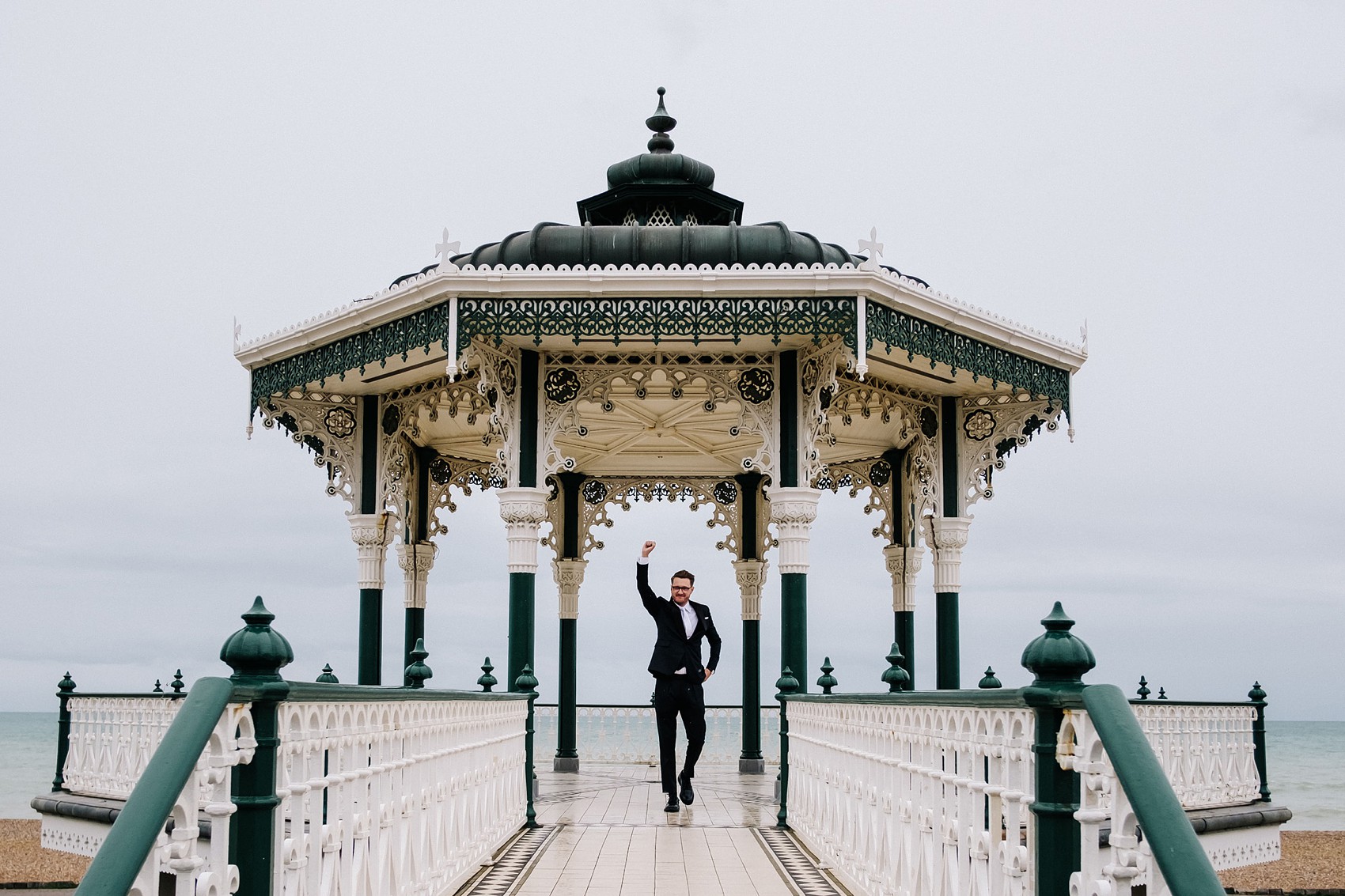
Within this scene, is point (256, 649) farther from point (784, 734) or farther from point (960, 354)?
point (960, 354)

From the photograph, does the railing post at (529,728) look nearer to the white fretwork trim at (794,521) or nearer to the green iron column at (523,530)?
the green iron column at (523,530)

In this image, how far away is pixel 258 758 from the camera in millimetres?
3084

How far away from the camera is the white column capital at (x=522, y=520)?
1030cm

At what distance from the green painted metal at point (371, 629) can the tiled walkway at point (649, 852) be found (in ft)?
7.70

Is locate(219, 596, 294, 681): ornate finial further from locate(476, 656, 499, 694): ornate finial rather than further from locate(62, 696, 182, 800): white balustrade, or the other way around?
locate(62, 696, 182, 800): white balustrade

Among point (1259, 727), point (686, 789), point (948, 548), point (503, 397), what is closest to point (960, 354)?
point (948, 548)

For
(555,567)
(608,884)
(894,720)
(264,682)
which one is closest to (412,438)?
(555,567)

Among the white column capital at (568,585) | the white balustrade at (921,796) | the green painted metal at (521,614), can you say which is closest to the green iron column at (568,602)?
the white column capital at (568,585)

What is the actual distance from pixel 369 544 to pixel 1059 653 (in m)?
10.5

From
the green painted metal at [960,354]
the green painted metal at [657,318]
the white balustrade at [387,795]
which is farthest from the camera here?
the green painted metal at [960,354]

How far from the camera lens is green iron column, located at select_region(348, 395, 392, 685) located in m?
12.4

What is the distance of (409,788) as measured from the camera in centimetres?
526

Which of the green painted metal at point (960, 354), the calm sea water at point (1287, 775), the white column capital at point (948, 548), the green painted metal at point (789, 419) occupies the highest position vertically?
the green painted metal at point (960, 354)

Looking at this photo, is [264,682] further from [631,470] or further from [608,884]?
[631,470]
